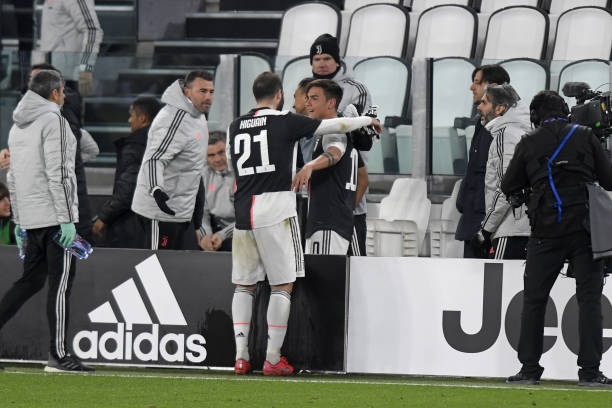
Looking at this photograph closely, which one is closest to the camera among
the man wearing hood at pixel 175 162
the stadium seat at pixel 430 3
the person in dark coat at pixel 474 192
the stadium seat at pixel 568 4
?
the person in dark coat at pixel 474 192

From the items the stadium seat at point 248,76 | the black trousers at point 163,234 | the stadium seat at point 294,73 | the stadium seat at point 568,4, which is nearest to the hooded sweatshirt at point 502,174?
the black trousers at point 163,234

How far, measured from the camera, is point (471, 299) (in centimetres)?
854

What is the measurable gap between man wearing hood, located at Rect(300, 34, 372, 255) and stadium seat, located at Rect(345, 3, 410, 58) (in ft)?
15.8

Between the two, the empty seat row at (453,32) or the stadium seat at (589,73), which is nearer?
the stadium seat at (589,73)

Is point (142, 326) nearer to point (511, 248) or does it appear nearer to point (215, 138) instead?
point (511, 248)

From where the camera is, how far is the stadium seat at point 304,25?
15.4 meters

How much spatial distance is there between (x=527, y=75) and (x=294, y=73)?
1.98 metres

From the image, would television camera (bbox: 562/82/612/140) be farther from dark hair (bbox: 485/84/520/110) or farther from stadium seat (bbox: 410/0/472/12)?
stadium seat (bbox: 410/0/472/12)

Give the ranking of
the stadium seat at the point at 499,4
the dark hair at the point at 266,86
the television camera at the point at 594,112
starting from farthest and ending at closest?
the stadium seat at the point at 499,4
the dark hair at the point at 266,86
the television camera at the point at 594,112

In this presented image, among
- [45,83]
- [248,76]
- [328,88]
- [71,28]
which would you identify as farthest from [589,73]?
[71,28]

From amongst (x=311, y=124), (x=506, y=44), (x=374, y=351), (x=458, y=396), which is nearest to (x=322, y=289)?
(x=374, y=351)

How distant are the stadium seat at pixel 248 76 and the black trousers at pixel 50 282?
398cm

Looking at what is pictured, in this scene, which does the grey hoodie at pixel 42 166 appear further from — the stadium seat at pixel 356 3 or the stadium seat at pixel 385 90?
the stadium seat at pixel 356 3

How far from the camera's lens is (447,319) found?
28.0 ft
